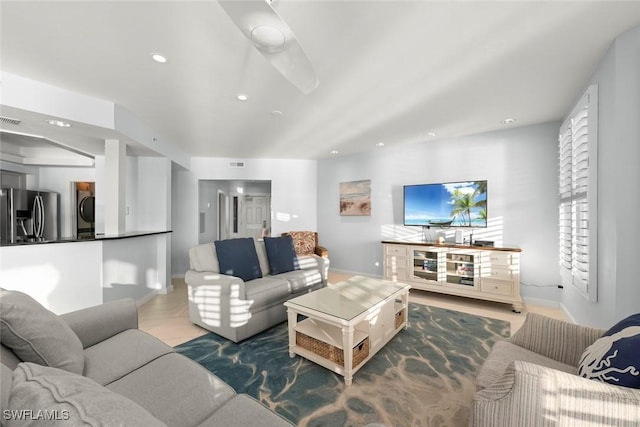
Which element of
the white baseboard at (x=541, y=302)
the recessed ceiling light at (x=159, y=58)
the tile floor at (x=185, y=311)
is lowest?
the tile floor at (x=185, y=311)

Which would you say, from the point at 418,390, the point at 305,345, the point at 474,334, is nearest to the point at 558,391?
the point at 418,390

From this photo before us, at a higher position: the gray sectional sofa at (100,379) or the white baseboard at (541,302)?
the gray sectional sofa at (100,379)

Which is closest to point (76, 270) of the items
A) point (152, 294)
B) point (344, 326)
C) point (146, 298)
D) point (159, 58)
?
point (146, 298)

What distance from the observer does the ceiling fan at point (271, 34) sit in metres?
1.00

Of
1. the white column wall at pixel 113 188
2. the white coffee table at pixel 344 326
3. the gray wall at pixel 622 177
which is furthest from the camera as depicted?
the white column wall at pixel 113 188

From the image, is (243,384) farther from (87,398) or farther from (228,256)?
(87,398)

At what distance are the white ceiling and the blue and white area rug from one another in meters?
2.45

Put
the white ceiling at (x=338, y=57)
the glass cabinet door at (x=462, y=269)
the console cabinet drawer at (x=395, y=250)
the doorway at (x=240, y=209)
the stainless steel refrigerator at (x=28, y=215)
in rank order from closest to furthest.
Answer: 1. the white ceiling at (x=338, y=57)
2. the glass cabinet door at (x=462, y=269)
3. the console cabinet drawer at (x=395, y=250)
4. the stainless steel refrigerator at (x=28, y=215)
5. the doorway at (x=240, y=209)

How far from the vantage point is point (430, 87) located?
249 cm

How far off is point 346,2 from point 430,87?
1.35 m

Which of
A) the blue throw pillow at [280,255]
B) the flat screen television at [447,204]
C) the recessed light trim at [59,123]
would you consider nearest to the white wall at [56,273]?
the recessed light trim at [59,123]

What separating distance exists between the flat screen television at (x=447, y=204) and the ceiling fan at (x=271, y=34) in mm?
3445

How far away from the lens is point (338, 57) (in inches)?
78.4

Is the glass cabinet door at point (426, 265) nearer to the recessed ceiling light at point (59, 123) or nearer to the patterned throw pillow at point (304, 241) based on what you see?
the patterned throw pillow at point (304, 241)
